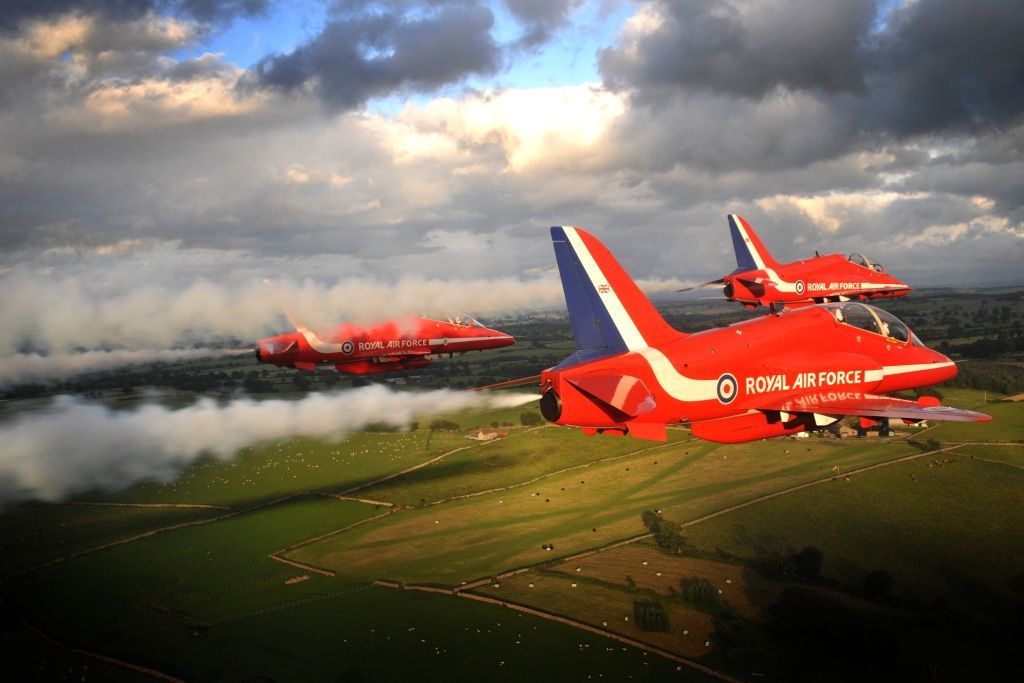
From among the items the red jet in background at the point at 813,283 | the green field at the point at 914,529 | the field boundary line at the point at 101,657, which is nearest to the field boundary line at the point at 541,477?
the green field at the point at 914,529

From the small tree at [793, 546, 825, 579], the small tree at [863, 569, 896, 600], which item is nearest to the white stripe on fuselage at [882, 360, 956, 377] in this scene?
the small tree at [863, 569, 896, 600]

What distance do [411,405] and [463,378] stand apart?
6359cm

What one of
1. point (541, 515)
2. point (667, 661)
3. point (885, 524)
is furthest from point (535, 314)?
point (885, 524)

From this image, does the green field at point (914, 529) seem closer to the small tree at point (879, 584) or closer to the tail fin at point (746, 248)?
the small tree at point (879, 584)

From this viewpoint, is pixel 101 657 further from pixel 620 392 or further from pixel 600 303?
pixel 620 392

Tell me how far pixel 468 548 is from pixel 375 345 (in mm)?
42886

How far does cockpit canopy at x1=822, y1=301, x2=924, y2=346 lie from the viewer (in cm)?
2259

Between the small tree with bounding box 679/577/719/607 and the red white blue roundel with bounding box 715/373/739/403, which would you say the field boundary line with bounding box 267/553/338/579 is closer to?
the small tree with bounding box 679/577/719/607

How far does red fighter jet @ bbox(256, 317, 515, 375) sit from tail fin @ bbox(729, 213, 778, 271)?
1705 centimetres

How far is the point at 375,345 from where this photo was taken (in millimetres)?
42406

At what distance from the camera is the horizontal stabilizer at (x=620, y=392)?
18.5 meters

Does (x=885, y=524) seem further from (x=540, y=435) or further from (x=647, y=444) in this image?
(x=540, y=435)

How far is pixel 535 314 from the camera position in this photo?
48.8 meters

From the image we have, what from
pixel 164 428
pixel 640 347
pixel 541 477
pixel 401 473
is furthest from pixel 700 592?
pixel 640 347
